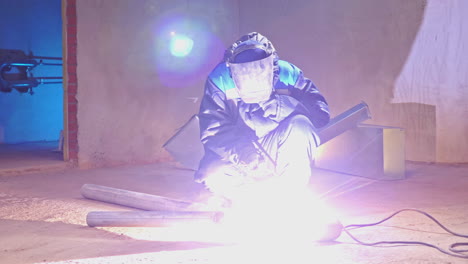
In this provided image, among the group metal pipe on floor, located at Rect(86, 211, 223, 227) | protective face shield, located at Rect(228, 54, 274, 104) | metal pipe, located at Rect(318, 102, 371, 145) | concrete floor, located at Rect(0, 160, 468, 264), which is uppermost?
protective face shield, located at Rect(228, 54, 274, 104)

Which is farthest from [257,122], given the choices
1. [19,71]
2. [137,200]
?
[19,71]

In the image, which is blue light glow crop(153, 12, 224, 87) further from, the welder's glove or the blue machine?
the blue machine

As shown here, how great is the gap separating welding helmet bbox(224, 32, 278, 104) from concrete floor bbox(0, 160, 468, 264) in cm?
90

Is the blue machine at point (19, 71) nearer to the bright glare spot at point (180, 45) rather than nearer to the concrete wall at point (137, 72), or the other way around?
the concrete wall at point (137, 72)

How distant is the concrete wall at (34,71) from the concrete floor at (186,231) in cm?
320

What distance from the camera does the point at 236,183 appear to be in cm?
353

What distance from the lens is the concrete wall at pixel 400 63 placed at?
5.19m

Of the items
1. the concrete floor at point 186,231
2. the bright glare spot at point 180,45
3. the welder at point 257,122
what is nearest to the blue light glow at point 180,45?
the bright glare spot at point 180,45

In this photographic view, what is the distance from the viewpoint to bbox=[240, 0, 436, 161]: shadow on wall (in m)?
5.34

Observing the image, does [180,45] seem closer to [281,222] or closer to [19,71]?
[19,71]

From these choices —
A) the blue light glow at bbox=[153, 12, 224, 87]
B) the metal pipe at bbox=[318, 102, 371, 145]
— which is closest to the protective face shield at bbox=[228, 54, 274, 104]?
the metal pipe at bbox=[318, 102, 371, 145]

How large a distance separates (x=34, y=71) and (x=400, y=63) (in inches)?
211

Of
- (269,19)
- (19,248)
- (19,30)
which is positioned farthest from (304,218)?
(19,30)

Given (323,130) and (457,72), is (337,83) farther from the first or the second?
(323,130)
